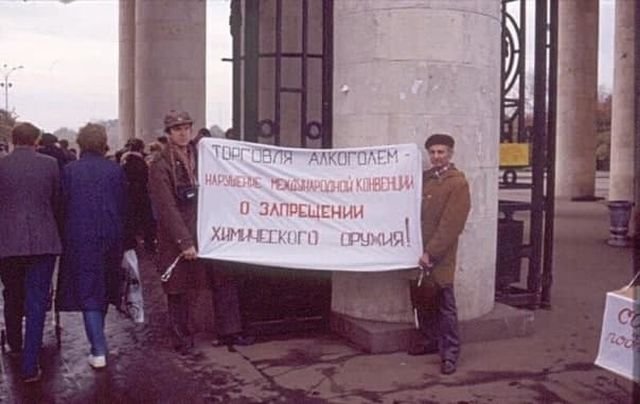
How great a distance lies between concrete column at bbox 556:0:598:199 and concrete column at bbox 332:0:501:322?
25.2 metres

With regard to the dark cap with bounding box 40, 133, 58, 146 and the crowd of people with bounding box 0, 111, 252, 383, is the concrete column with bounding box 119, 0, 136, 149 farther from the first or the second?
the crowd of people with bounding box 0, 111, 252, 383

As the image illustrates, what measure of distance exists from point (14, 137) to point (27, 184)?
452mm

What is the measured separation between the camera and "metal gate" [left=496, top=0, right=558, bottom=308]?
29.2ft

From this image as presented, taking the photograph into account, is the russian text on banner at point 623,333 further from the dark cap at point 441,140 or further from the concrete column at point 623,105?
the concrete column at point 623,105

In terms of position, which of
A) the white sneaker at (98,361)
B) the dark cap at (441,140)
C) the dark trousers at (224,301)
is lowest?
the white sneaker at (98,361)


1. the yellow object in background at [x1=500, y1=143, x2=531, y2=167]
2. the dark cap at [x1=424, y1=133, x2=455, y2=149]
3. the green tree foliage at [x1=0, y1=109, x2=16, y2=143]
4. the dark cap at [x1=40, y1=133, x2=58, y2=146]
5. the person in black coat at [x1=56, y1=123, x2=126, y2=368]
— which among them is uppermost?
the green tree foliage at [x1=0, y1=109, x2=16, y2=143]

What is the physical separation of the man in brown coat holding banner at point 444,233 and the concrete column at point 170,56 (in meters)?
15.5

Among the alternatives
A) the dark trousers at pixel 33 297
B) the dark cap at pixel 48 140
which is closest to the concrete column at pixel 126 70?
the dark cap at pixel 48 140

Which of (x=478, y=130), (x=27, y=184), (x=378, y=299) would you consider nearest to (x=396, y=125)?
(x=478, y=130)

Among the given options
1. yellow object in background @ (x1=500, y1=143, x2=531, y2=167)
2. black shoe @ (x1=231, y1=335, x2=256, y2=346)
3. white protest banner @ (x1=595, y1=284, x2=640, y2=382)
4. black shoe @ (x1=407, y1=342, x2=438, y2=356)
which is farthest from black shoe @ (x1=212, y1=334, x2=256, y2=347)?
yellow object in background @ (x1=500, y1=143, x2=531, y2=167)

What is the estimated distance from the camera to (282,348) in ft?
24.2

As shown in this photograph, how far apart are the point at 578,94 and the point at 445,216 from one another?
26606 millimetres

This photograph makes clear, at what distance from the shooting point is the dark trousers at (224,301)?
24.2ft

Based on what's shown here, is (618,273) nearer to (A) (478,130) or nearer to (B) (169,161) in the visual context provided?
(A) (478,130)
